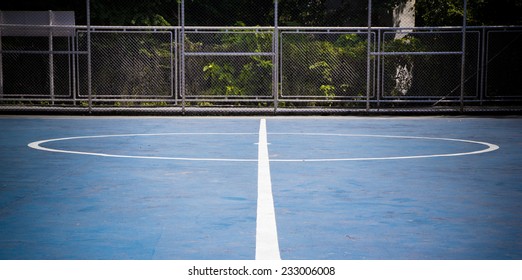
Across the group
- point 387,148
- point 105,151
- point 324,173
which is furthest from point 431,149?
point 105,151

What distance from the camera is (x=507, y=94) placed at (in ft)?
61.7

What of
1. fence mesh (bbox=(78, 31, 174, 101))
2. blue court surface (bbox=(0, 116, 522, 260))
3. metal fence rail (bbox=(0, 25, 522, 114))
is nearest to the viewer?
blue court surface (bbox=(0, 116, 522, 260))

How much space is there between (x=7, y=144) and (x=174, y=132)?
306 centimetres

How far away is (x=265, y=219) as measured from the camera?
5.43 m

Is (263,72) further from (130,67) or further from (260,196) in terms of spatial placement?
(260,196)

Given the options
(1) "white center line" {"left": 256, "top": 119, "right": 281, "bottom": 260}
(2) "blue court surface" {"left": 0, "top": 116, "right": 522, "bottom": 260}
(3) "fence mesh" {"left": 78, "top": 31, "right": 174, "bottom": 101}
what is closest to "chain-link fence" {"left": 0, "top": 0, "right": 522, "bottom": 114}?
(3) "fence mesh" {"left": 78, "top": 31, "right": 174, "bottom": 101}

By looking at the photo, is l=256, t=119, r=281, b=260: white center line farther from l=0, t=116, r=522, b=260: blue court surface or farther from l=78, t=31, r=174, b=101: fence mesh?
l=78, t=31, r=174, b=101: fence mesh

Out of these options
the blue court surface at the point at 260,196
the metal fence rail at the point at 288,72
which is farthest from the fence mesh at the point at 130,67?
the blue court surface at the point at 260,196

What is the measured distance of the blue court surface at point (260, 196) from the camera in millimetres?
4645

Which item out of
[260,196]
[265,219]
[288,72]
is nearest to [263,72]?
[288,72]

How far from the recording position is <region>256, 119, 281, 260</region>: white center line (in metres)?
4.46

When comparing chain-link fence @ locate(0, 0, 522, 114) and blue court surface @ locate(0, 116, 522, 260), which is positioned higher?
chain-link fence @ locate(0, 0, 522, 114)

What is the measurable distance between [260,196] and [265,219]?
1.02 meters

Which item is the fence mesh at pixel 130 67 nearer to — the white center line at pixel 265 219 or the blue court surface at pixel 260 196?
the blue court surface at pixel 260 196
